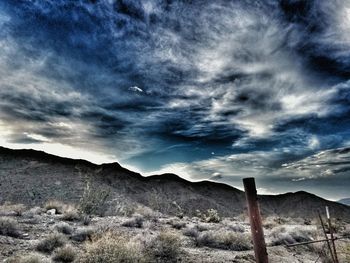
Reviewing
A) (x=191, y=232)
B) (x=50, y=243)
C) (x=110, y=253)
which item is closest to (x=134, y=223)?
(x=191, y=232)

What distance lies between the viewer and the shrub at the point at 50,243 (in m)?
10.2

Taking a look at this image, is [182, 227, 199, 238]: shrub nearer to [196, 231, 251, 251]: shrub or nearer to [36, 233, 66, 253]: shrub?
[196, 231, 251, 251]: shrub

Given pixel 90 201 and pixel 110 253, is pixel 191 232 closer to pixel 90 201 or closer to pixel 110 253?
pixel 110 253

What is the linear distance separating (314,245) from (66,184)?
4384cm

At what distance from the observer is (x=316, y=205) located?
263 ft

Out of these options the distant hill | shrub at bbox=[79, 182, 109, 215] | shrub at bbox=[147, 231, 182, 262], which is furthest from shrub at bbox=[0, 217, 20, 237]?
the distant hill

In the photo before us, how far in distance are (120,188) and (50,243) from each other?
178 ft

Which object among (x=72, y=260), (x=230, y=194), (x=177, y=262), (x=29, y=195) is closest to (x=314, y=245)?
(x=177, y=262)

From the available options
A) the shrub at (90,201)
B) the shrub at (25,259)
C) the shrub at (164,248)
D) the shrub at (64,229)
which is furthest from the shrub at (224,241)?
the shrub at (90,201)

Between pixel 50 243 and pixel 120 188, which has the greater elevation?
pixel 120 188

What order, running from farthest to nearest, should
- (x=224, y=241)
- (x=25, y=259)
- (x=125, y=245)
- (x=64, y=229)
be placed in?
(x=64, y=229) → (x=224, y=241) → (x=125, y=245) → (x=25, y=259)

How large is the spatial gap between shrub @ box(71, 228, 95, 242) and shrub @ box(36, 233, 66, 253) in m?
1.28

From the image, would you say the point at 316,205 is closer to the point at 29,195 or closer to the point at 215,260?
the point at 29,195

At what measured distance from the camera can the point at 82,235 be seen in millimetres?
12148
